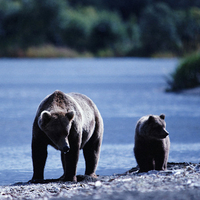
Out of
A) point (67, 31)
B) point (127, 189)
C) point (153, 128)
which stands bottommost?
point (127, 189)

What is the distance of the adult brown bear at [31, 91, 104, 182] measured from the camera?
5309mm

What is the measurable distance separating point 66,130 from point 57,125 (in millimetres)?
105

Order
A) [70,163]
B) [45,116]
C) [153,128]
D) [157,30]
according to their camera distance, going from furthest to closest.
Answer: [157,30]
[153,128]
[70,163]
[45,116]

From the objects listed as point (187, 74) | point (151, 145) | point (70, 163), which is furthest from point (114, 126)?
point (187, 74)

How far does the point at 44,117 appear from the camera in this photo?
5.27 meters

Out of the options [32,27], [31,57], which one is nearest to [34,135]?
[31,57]

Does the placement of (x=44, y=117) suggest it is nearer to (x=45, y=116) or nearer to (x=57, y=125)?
(x=45, y=116)

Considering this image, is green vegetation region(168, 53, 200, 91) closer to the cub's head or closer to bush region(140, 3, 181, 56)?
the cub's head

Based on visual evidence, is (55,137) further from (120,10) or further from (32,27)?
(120,10)

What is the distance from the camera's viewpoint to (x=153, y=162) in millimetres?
6387

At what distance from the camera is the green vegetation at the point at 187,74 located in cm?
1902

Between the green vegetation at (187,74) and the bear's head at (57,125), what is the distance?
14163 millimetres

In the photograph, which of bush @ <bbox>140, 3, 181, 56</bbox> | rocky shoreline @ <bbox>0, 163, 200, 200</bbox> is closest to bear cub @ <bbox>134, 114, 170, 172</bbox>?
rocky shoreline @ <bbox>0, 163, 200, 200</bbox>

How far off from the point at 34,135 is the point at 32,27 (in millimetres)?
67392
